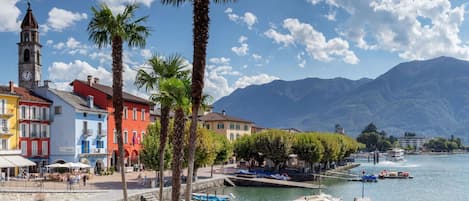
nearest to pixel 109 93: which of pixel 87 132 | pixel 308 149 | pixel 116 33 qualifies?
pixel 87 132

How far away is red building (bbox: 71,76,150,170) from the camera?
3088 inches

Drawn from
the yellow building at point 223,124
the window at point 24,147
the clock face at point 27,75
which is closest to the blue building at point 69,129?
the window at point 24,147

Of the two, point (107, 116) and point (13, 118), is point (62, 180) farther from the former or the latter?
point (107, 116)

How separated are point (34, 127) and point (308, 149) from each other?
43956 mm

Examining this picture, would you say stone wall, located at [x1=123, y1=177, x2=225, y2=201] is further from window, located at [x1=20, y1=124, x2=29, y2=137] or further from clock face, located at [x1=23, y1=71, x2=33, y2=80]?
clock face, located at [x1=23, y1=71, x2=33, y2=80]

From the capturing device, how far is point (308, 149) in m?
91.8

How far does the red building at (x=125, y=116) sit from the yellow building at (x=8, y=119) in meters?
14.6

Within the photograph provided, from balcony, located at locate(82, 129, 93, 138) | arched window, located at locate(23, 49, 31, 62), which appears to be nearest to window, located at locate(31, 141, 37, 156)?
balcony, located at locate(82, 129, 93, 138)

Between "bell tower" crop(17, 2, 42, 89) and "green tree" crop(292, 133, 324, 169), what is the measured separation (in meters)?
44.3

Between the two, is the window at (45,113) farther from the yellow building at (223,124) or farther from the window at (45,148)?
the yellow building at (223,124)

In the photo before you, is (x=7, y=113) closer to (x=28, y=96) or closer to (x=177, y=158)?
(x=28, y=96)

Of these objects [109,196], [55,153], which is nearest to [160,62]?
[109,196]

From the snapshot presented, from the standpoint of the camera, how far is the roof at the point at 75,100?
236 ft

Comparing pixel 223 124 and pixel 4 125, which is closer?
pixel 4 125
